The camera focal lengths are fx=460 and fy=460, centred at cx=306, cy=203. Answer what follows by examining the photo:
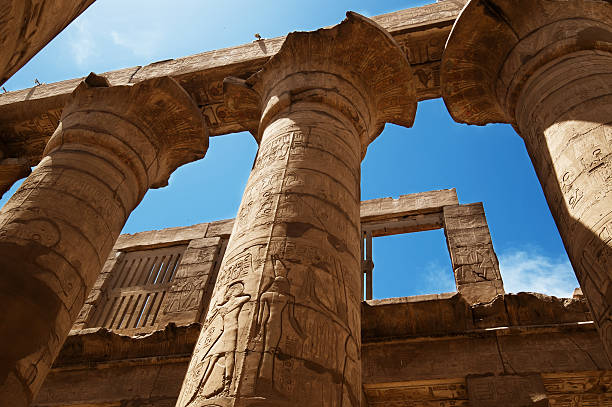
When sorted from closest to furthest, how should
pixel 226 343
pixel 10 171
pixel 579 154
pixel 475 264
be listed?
pixel 226 343, pixel 579 154, pixel 475 264, pixel 10 171

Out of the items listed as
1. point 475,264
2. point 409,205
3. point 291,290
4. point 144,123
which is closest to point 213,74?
point 144,123

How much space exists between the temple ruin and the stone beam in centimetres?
4

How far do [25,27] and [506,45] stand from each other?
4713 mm

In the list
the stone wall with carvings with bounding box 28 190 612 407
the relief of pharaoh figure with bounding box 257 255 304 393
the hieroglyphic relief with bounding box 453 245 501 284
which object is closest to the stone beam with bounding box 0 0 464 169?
the hieroglyphic relief with bounding box 453 245 501 284

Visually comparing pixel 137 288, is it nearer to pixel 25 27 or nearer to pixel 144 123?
pixel 144 123

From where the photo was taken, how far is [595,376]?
4.91 metres

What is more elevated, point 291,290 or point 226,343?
Answer: point 291,290

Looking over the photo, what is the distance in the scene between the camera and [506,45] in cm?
520

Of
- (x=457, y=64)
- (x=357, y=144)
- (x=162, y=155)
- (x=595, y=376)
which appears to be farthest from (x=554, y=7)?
(x=162, y=155)

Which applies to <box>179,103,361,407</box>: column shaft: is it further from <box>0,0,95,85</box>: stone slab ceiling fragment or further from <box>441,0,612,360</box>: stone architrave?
<box>0,0,95,85</box>: stone slab ceiling fragment

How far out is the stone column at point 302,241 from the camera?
2389mm

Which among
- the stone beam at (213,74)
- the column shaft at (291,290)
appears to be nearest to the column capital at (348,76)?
the column shaft at (291,290)

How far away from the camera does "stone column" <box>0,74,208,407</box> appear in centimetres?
385

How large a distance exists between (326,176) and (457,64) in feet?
9.46
